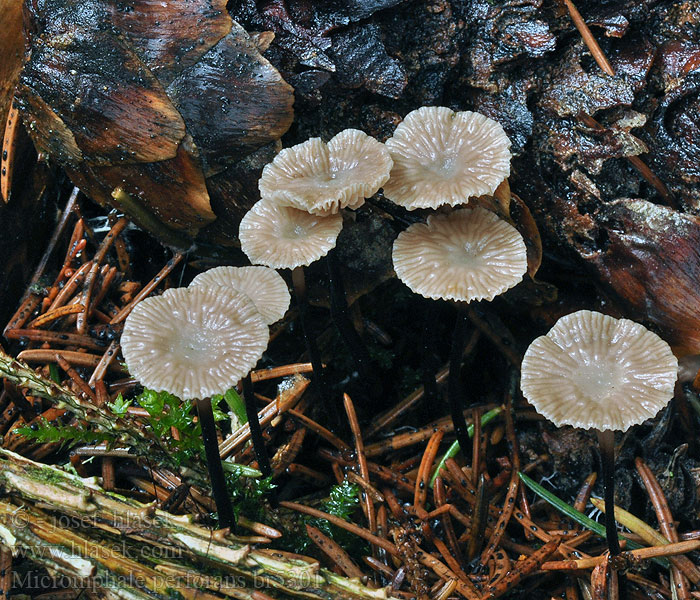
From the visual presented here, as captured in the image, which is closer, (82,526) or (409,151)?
(82,526)

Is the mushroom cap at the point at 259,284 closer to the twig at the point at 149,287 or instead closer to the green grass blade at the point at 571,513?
the twig at the point at 149,287

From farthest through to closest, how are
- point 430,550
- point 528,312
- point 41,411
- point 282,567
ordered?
point 528,312
point 41,411
point 430,550
point 282,567

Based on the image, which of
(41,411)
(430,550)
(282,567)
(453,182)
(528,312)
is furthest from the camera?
(528,312)

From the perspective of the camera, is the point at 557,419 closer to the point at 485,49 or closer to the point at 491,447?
the point at 491,447

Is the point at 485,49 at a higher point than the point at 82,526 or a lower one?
higher

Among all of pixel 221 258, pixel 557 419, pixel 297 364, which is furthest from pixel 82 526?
pixel 557 419

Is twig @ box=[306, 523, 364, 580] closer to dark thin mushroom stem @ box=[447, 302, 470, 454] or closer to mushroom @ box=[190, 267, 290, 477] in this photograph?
mushroom @ box=[190, 267, 290, 477]
